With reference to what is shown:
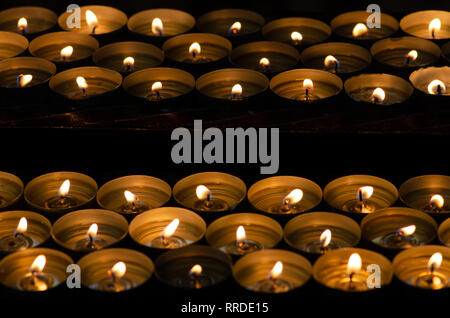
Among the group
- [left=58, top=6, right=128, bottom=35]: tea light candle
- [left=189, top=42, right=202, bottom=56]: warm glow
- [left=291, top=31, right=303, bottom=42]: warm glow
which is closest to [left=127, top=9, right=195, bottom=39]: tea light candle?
[left=58, top=6, right=128, bottom=35]: tea light candle

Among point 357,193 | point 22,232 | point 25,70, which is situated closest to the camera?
point 22,232

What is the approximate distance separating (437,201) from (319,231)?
0.23 m

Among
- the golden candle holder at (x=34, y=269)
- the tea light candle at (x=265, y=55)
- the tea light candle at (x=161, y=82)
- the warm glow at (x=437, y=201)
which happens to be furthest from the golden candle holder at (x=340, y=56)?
the golden candle holder at (x=34, y=269)

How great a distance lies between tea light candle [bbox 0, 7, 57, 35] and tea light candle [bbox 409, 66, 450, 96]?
2.72ft

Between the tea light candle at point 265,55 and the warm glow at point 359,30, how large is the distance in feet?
0.56

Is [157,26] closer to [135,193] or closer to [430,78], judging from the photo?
[135,193]

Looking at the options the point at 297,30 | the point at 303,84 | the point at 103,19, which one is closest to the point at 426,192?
the point at 303,84

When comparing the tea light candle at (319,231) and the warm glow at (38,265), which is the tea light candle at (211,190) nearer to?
the tea light candle at (319,231)

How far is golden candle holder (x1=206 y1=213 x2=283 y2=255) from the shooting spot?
153cm

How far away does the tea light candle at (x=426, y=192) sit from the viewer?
1623mm

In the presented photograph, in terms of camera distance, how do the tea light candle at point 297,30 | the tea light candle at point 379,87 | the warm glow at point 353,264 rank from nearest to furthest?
the warm glow at point 353,264 < the tea light candle at point 379,87 < the tea light candle at point 297,30

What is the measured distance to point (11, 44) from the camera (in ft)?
6.38
